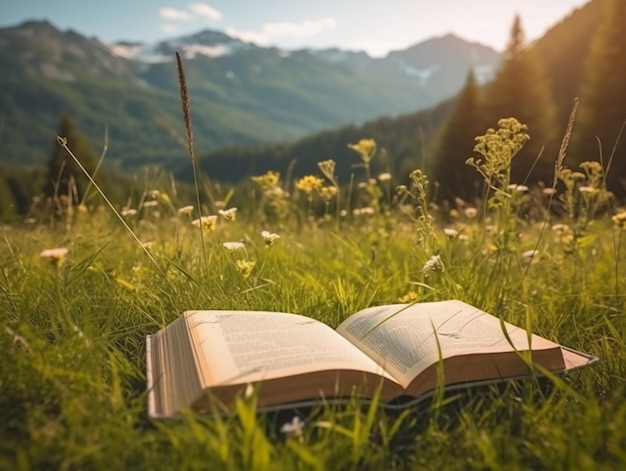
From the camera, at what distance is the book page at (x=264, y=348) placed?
4.09 feet

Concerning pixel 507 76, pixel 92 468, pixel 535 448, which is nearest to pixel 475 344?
pixel 535 448

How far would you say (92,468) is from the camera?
106 centimetres

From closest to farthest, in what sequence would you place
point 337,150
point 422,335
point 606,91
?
point 422,335 < point 606,91 < point 337,150

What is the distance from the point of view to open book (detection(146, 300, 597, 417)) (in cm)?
125

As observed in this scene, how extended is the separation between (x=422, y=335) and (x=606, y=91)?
23.8 metres

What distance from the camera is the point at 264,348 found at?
1.38 meters

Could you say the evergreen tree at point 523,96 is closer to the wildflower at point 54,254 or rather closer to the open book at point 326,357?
the open book at point 326,357

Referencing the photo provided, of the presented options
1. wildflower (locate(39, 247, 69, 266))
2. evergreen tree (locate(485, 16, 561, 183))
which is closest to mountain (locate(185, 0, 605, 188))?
evergreen tree (locate(485, 16, 561, 183))

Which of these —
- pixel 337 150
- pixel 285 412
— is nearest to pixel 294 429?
pixel 285 412

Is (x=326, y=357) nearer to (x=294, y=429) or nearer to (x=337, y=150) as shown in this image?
(x=294, y=429)

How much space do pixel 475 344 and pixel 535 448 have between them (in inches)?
13.6

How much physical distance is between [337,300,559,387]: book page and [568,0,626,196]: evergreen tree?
69.9 ft

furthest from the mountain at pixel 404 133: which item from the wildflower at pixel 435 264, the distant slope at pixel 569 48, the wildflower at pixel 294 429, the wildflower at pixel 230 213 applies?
the wildflower at pixel 294 429

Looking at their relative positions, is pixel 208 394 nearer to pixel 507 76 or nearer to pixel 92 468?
pixel 92 468
